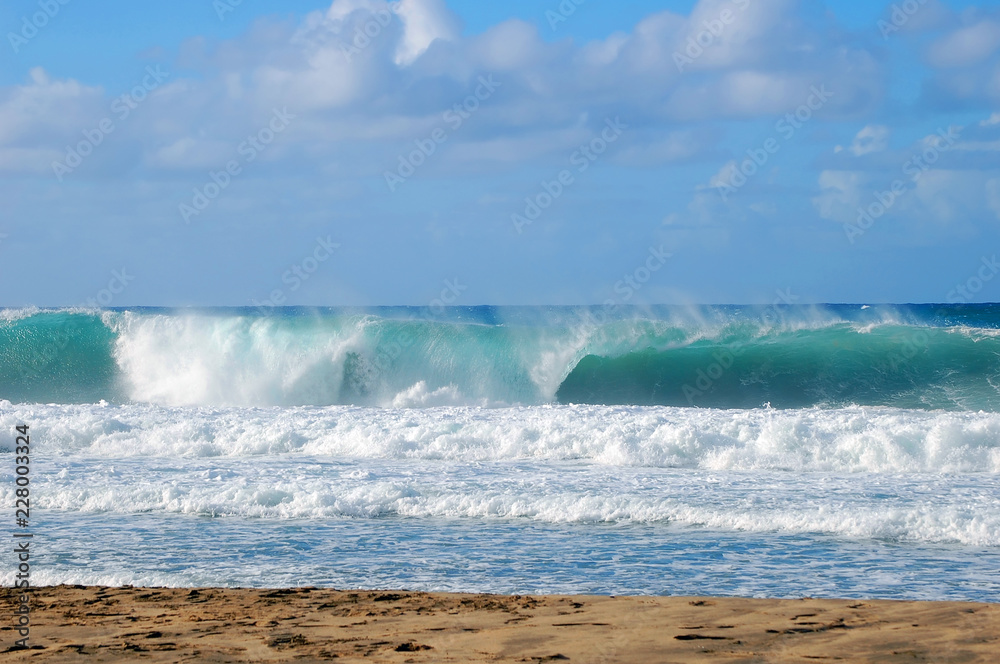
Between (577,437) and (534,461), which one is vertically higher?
(577,437)

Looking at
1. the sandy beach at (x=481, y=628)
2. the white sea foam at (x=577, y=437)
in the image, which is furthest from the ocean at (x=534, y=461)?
the sandy beach at (x=481, y=628)

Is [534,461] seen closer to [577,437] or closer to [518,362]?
[577,437]

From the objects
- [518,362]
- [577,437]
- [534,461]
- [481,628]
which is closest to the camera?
[481,628]

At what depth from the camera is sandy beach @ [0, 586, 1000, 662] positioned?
4.21m

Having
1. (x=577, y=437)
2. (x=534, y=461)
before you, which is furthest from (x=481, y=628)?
(x=577, y=437)

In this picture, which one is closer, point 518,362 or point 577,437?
point 577,437

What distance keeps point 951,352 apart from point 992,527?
1338 cm

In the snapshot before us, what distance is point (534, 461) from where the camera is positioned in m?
10.9

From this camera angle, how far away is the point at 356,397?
64.7 ft

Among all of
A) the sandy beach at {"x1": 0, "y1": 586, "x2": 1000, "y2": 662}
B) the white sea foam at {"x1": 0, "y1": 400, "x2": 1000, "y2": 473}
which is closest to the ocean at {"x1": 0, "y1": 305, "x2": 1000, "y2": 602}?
the white sea foam at {"x1": 0, "y1": 400, "x2": 1000, "y2": 473}

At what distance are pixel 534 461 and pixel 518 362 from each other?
9.48 meters

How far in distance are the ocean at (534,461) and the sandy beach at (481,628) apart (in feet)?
1.70

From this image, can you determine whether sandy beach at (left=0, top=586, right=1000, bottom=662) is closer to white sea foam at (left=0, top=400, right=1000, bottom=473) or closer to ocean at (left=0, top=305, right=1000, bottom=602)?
ocean at (left=0, top=305, right=1000, bottom=602)

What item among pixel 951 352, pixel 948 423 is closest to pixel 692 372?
pixel 951 352
